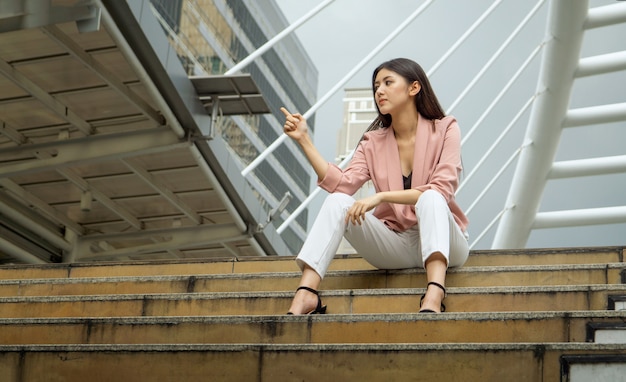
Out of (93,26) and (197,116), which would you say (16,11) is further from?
(197,116)

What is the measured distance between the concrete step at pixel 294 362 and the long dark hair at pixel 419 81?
2.10m

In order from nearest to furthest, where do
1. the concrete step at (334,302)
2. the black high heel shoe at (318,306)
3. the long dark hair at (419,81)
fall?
the concrete step at (334,302), the black high heel shoe at (318,306), the long dark hair at (419,81)

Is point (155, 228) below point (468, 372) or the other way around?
the other way around

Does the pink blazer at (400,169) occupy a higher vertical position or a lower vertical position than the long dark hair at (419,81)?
lower

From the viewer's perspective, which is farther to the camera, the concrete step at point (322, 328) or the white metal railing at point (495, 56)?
the white metal railing at point (495, 56)

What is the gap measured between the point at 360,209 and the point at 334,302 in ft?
1.45

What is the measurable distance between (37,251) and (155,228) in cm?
182

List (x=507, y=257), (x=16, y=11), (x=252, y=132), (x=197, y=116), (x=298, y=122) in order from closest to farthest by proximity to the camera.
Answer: (x=298, y=122)
(x=507, y=257)
(x=16, y=11)
(x=197, y=116)
(x=252, y=132)

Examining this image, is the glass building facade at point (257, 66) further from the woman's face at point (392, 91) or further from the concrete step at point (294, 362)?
the concrete step at point (294, 362)

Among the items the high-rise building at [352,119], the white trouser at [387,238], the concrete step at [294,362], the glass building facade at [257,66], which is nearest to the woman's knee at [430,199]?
the white trouser at [387,238]

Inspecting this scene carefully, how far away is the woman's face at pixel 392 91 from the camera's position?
215 inches

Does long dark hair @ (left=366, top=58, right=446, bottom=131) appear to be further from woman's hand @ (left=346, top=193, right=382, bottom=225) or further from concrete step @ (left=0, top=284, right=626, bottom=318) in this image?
concrete step @ (left=0, top=284, right=626, bottom=318)

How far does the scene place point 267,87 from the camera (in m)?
50.3

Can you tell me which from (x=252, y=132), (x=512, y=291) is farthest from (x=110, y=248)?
(x=252, y=132)
